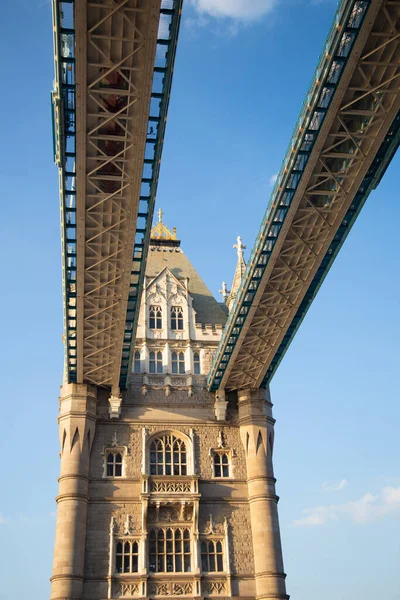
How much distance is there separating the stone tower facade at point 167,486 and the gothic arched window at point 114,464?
67 millimetres

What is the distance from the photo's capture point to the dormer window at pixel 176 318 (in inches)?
2054

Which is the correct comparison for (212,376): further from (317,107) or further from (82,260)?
(317,107)

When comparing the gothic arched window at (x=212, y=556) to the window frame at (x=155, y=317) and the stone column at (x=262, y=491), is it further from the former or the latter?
the window frame at (x=155, y=317)

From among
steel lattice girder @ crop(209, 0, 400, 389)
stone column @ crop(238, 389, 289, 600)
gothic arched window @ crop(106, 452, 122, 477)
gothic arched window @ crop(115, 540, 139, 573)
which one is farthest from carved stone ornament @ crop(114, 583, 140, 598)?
Answer: steel lattice girder @ crop(209, 0, 400, 389)

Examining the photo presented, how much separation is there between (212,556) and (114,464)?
8.64 metres

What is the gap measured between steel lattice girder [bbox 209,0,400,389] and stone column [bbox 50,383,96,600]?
9.27 meters

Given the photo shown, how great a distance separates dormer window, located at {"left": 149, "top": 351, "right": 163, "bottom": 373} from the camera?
1966 inches

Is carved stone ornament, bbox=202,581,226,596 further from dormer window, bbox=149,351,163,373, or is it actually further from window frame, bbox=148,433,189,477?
dormer window, bbox=149,351,163,373

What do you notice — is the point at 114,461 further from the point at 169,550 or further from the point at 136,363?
the point at 136,363

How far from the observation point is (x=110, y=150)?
3125cm

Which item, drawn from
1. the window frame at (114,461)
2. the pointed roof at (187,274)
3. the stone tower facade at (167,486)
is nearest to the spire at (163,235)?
the pointed roof at (187,274)

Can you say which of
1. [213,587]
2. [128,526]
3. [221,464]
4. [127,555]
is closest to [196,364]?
[221,464]

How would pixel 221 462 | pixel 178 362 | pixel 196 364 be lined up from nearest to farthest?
pixel 221 462 → pixel 178 362 → pixel 196 364

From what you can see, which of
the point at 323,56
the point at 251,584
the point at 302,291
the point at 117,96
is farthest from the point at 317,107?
the point at 251,584
